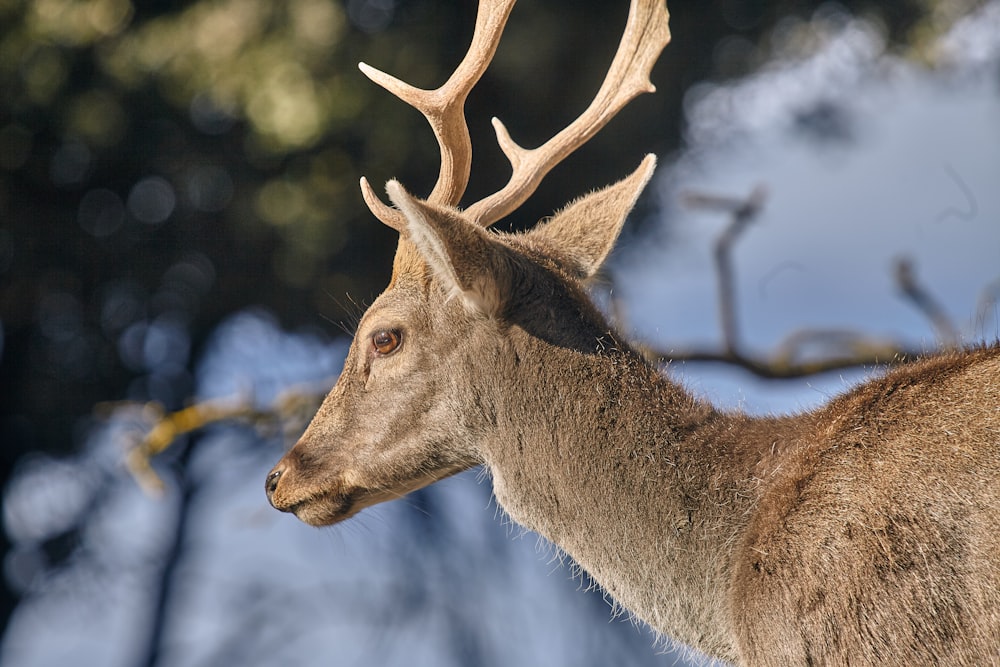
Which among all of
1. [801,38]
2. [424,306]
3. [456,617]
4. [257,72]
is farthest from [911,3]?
[424,306]

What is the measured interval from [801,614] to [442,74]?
5487mm

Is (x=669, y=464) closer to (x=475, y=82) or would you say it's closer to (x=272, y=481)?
(x=272, y=481)

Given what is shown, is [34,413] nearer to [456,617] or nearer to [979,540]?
[456,617]

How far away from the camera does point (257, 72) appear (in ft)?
23.3

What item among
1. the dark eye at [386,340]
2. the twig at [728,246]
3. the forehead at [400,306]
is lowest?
the twig at [728,246]

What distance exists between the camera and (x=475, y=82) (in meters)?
3.21

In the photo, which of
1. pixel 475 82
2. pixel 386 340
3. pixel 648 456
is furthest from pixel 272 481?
pixel 475 82

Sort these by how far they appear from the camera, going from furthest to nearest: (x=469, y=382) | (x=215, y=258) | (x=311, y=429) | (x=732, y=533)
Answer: (x=215, y=258) < (x=311, y=429) < (x=469, y=382) < (x=732, y=533)

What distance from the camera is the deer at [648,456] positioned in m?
2.13

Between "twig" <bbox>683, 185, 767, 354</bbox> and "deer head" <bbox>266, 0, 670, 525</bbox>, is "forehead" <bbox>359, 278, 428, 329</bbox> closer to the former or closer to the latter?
"deer head" <bbox>266, 0, 670, 525</bbox>

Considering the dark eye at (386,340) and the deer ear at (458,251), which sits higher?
the deer ear at (458,251)

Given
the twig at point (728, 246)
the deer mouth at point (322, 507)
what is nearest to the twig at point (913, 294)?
the twig at point (728, 246)

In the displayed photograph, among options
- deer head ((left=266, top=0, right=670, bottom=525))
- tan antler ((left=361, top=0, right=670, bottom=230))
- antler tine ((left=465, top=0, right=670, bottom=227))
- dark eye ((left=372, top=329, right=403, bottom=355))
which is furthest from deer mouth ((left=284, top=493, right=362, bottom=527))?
antler tine ((left=465, top=0, right=670, bottom=227))

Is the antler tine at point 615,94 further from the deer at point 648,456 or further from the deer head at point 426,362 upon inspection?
the deer head at point 426,362
